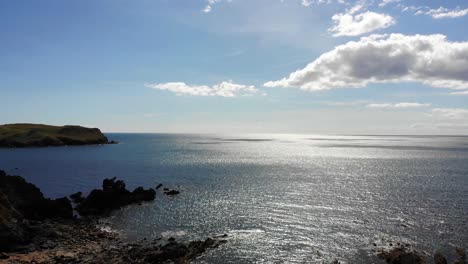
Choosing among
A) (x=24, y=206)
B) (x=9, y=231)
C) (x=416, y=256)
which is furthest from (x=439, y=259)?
(x=24, y=206)

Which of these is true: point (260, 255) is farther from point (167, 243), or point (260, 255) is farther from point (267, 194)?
point (267, 194)

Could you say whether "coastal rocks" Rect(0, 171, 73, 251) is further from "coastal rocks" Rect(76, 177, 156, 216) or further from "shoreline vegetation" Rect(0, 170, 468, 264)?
"coastal rocks" Rect(76, 177, 156, 216)

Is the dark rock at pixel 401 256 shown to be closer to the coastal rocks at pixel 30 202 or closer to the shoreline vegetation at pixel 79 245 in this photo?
the shoreline vegetation at pixel 79 245

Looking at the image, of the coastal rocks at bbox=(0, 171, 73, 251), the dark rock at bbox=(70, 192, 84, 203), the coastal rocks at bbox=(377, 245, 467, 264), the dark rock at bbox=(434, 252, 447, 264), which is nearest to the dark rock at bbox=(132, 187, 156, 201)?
the dark rock at bbox=(70, 192, 84, 203)

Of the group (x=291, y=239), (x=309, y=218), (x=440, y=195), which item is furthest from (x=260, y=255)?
(x=440, y=195)

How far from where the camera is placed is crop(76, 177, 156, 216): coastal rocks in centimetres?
5016

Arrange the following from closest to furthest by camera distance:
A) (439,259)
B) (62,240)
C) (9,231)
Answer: (439,259), (9,231), (62,240)

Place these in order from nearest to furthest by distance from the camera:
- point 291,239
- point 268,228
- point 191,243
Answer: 1. point 191,243
2. point 291,239
3. point 268,228

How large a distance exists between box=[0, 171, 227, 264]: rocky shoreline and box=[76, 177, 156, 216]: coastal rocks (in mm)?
937

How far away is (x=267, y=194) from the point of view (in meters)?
63.5

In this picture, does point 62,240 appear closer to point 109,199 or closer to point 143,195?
point 109,199

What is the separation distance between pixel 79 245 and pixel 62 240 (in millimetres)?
2647

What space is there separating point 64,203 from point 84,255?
59.8ft

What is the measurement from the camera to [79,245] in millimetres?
34750
